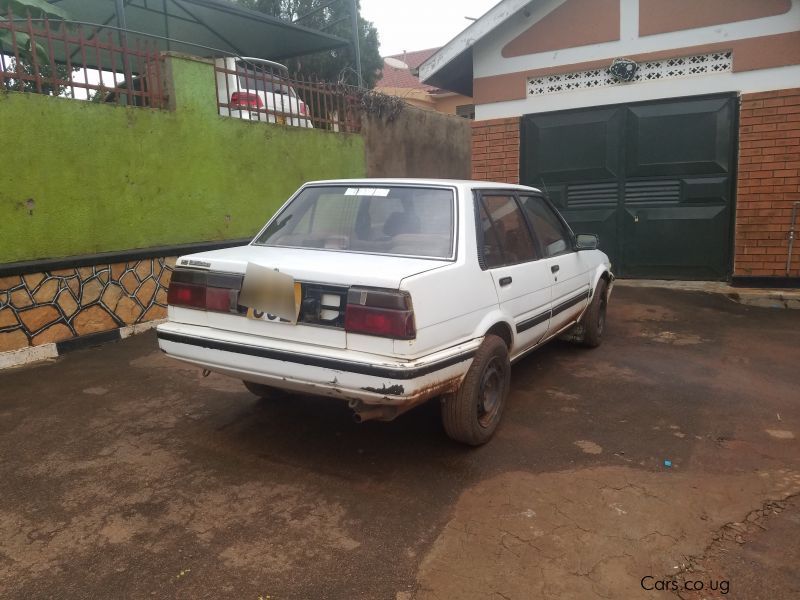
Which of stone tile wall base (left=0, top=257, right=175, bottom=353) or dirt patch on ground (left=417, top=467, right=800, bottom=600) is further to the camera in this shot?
stone tile wall base (left=0, top=257, right=175, bottom=353)

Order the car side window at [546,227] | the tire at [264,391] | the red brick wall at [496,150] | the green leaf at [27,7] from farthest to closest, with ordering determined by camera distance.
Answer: the red brick wall at [496,150]
the green leaf at [27,7]
the car side window at [546,227]
the tire at [264,391]

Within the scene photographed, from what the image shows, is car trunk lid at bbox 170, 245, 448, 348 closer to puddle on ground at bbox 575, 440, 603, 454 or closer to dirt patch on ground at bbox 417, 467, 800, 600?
dirt patch on ground at bbox 417, 467, 800, 600

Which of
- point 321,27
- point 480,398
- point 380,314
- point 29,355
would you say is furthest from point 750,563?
→ point 321,27

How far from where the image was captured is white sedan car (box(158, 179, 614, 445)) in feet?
9.25

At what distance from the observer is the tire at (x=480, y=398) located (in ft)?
10.6

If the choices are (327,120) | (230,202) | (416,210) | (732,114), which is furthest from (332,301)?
(732,114)

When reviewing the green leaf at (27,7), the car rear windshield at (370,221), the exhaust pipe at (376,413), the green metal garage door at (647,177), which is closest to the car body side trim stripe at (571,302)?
the car rear windshield at (370,221)

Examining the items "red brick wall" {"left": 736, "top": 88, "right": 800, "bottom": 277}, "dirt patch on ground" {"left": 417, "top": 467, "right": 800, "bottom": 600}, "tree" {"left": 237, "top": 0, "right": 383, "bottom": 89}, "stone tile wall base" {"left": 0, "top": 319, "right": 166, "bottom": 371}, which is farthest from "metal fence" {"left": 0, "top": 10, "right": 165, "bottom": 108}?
"tree" {"left": 237, "top": 0, "right": 383, "bottom": 89}

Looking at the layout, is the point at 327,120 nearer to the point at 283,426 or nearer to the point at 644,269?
the point at 644,269

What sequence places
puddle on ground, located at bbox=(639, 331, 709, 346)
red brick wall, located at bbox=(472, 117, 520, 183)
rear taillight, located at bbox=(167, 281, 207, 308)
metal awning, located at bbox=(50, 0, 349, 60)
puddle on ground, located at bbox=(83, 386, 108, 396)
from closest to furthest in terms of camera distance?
rear taillight, located at bbox=(167, 281, 207, 308) → puddle on ground, located at bbox=(83, 386, 108, 396) → puddle on ground, located at bbox=(639, 331, 709, 346) → red brick wall, located at bbox=(472, 117, 520, 183) → metal awning, located at bbox=(50, 0, 349, 60)

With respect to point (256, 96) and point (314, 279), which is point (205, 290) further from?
point (256, 96)

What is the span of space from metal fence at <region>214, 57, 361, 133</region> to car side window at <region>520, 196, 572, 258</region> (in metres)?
4.04

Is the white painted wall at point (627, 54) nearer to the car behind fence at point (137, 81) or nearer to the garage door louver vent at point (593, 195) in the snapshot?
the garage door louver vent at point (593, 195)

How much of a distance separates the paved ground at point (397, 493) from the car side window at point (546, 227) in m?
1.05
